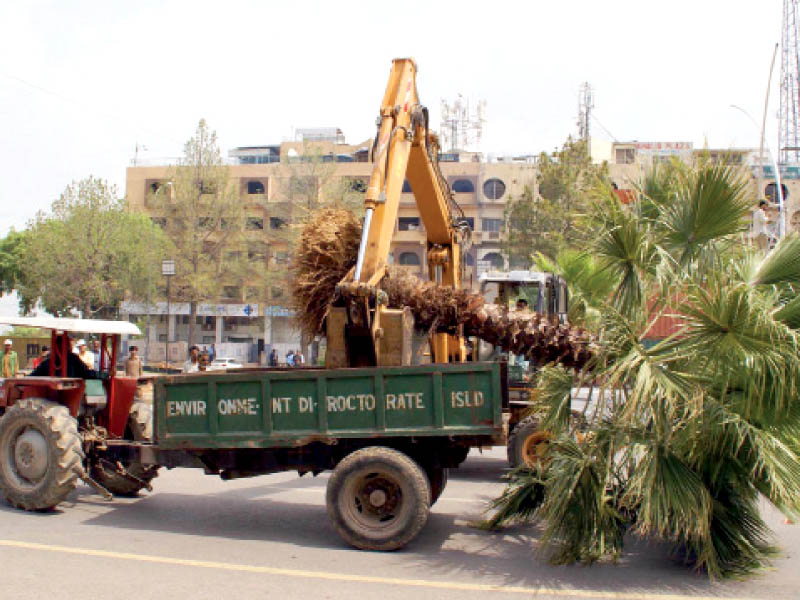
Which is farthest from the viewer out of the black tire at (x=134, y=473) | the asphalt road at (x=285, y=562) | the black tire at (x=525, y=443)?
the black tire at (x=525, y=443)

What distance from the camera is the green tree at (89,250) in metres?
40.4

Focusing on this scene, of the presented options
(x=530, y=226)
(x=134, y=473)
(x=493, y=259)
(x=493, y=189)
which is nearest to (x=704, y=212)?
(x=134, y=473)

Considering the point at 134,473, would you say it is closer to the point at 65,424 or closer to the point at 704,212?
the point at 65,424

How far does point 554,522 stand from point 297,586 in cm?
227

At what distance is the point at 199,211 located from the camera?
3844 cm

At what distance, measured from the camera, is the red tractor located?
849 centimetres

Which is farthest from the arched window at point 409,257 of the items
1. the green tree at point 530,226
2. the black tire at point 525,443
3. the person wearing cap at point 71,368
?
the person wearing cap at point 71,368

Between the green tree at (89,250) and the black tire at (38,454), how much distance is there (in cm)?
3144

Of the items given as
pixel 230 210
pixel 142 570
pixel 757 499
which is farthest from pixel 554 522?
pixel 230 210

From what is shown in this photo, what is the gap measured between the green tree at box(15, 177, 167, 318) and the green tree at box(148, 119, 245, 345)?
1484 mm

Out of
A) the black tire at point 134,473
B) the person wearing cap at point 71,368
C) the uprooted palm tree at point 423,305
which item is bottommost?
the black tire at point 134,473

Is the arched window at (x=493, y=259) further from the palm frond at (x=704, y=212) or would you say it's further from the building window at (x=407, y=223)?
the palm frond at (x=704, y=212)

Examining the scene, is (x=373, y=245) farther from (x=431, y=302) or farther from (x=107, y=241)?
(x=107, y=241)

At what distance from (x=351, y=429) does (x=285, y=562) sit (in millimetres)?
1411
